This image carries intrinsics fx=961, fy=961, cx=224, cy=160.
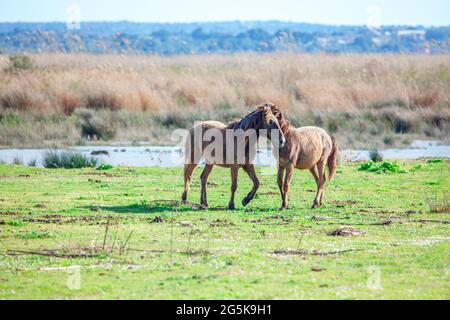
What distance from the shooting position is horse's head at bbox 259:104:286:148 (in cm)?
1656

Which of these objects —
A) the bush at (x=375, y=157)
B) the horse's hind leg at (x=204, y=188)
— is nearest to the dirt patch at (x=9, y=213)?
the horse's hind leg at (x=204, y=188)

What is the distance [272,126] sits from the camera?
16641 mm

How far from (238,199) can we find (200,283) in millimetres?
7462

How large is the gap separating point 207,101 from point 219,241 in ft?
71.1

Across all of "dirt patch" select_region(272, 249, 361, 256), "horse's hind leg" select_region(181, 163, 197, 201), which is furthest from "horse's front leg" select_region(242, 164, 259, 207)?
"dirt patch" select_region(272, 249, 361, 256)

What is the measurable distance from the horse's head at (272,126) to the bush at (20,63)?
78.4 feet

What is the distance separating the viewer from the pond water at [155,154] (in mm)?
25859

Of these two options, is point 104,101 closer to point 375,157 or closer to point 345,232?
point 375,157

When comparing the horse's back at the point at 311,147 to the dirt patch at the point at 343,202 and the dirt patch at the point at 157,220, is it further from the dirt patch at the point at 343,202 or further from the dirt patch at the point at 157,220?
the dirt patch at the point at 157,220

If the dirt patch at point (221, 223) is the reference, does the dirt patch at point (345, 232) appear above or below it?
below

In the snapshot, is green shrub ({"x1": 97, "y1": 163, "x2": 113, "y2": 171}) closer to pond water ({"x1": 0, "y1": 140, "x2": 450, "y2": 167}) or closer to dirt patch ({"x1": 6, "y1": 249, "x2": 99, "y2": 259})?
pond water ({"x1": 0, "y1": 140, "x2": 450, "y2": 167})

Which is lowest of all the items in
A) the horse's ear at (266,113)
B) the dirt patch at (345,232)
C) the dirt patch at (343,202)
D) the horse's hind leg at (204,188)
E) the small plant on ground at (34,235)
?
the small plant on ground at (34,235)

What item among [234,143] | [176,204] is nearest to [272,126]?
[234,143]

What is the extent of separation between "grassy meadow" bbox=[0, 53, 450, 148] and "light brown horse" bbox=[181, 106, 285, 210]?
42.4 ft
